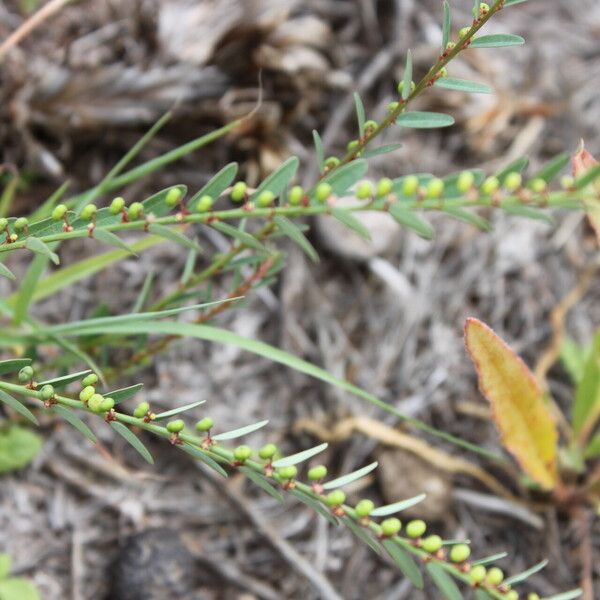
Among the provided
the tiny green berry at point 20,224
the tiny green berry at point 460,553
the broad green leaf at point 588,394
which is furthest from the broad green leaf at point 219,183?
the broad green leaf at point 588,394

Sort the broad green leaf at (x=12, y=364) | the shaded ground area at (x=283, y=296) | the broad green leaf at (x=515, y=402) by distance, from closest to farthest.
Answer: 1. the broad green leaf at (x=12, y=364)
2. the broad green leaf at (x=515, y=402)
3. the shaded ground area at (x=283, y=296)

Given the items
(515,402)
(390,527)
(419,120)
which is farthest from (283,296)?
(390,527)

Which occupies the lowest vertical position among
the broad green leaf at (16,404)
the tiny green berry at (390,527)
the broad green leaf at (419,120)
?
Answer: the tiny green berry at (390,527)

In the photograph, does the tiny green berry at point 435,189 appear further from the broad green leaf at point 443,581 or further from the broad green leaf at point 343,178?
the broad green leaf at point 443,581

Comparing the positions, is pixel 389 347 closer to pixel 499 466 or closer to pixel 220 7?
pixel 499 466

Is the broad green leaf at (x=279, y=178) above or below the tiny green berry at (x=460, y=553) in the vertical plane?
above

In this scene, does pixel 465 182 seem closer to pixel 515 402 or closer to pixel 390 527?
pixel 390 527
